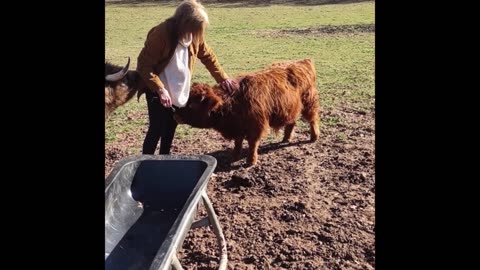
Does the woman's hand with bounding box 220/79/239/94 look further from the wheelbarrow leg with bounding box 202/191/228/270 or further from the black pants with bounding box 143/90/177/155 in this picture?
the wheelbarrow leg with bounding box 202/191/228/270

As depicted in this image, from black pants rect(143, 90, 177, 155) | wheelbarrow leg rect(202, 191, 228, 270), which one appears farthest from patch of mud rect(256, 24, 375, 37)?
wheelbarrow leg rect(202, 191, 228, 270)

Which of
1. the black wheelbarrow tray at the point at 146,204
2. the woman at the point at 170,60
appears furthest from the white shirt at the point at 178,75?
the black wheelbarrow tray at the point at 146,204

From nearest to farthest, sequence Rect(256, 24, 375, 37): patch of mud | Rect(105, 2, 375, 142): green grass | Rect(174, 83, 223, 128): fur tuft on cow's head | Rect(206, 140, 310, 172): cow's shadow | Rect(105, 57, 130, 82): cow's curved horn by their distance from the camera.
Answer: Rect(174, 83, 223, 128): fur tuft on cow's head → Rect(206, 140, 310, 172): cow's shadow → Rect(105, 57, 130, 82): cow's curved horn → Rect(105, 2, 375, 142): green grass → Rect(256, 24, 375, 37): patch of mud

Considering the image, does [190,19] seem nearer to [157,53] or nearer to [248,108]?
[157,53]

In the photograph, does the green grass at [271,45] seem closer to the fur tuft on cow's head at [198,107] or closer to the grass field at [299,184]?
the grass field at [299,184]

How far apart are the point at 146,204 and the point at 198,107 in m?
1.70

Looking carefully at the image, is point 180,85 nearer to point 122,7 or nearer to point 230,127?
point 230,127

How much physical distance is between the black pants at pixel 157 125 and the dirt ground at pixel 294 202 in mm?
652

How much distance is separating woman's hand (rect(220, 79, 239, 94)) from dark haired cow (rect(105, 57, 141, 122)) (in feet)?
4.75

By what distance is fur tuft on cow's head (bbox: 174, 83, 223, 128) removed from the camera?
5.72 meters
